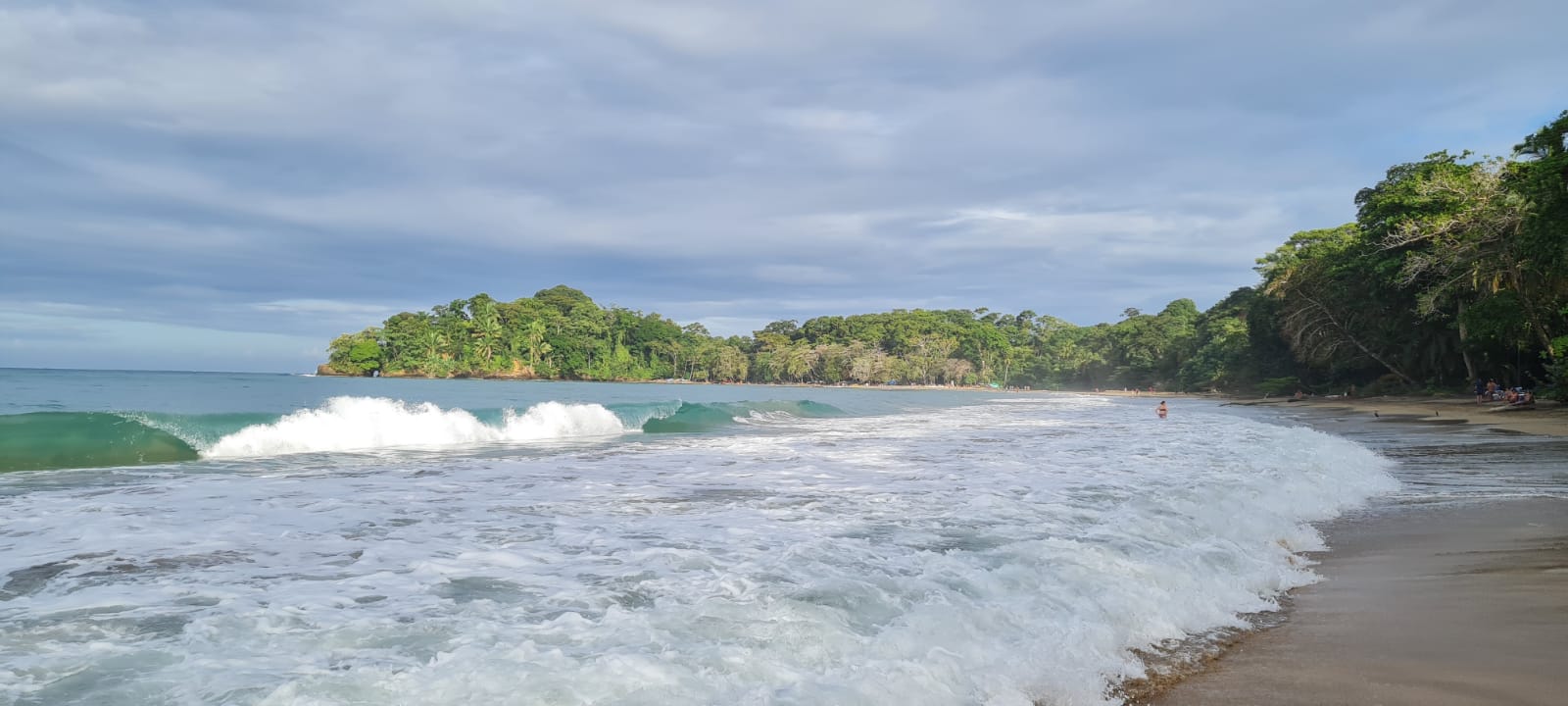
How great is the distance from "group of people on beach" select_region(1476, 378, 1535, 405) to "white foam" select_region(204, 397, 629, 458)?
26130 mm

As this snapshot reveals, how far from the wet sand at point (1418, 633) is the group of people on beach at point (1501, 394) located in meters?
23.6

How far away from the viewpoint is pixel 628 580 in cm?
440

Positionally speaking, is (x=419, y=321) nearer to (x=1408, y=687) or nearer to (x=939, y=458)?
(x=939, y=458)

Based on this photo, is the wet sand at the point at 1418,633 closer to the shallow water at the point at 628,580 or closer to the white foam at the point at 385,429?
the shallow water at the point at 628,580

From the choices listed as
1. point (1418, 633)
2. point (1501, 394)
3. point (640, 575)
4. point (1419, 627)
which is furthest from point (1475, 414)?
point (640, 575)

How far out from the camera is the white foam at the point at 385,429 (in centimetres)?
1404

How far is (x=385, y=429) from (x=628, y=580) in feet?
44.6

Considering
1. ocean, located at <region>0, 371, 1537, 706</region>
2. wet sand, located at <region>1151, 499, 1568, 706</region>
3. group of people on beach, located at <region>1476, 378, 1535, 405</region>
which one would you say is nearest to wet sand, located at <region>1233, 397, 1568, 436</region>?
group of people on beach, located at <region>1476, 378, 1535, 405</region>

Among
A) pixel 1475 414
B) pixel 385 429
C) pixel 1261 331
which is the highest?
pixel 1261 331

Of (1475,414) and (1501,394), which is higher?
(1501,394)

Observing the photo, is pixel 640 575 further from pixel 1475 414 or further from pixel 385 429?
pixel 1475 414

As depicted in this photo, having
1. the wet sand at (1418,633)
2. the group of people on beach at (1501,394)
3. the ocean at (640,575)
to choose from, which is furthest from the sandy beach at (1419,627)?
the group of people on beach at (1501,394)

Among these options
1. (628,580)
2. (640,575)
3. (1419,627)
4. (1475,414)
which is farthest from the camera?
(1475,414)

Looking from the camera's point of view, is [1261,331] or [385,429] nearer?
[385,429]
